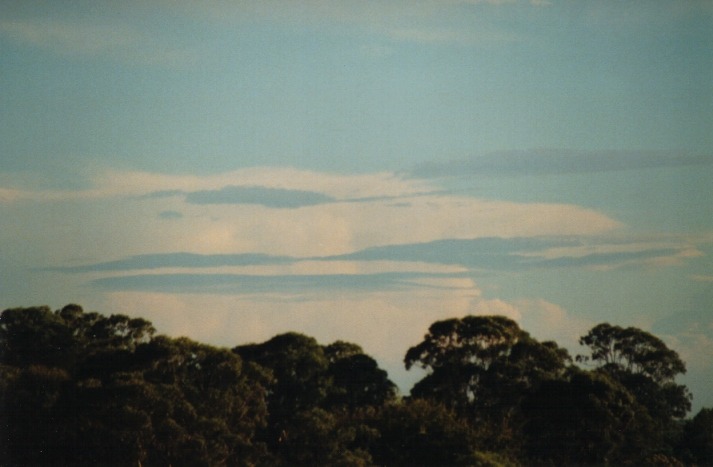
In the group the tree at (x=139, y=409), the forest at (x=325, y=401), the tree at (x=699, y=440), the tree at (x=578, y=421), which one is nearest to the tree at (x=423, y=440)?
the forest at (x=325, y=401)

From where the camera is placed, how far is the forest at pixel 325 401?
54.1 meters

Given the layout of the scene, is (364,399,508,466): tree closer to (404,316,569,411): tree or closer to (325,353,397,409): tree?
(404,316,569,411): tree

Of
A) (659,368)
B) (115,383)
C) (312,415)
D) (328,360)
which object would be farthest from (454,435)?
(659,368)

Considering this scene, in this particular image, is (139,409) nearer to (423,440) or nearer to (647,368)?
(423,440)

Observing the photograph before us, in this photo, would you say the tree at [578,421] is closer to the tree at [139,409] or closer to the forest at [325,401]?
the forest at [325,401]

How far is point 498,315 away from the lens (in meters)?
80.5

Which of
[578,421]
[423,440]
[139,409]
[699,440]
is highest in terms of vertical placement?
[139,409]

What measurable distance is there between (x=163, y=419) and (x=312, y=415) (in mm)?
8944

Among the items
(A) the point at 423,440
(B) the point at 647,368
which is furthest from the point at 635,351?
(A) the point at 423,440

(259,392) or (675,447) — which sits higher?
(259,392)

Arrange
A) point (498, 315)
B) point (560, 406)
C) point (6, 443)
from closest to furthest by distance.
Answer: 1. point (6, 443)
2. point (560, 406)
3. point (498, 315)

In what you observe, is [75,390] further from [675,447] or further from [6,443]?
[675,447]

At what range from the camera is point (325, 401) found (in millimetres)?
78688

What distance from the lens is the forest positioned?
54.1 metres
